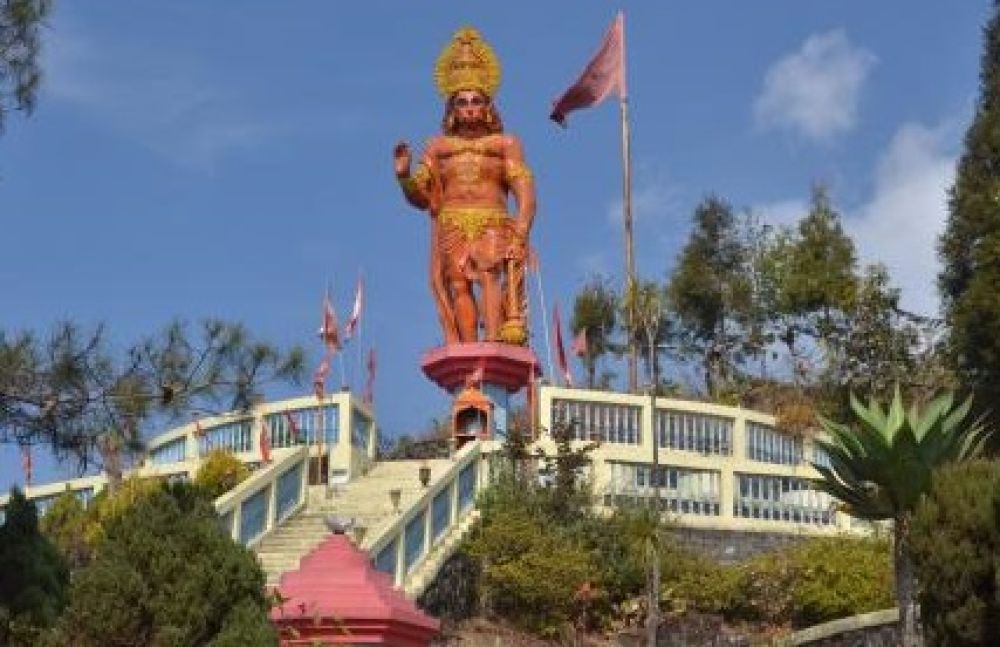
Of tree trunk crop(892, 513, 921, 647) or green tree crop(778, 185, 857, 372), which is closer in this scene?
tree trunk crop(892, 513, 921, 647)

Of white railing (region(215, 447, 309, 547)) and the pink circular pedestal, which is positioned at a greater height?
the pink circular pedestal

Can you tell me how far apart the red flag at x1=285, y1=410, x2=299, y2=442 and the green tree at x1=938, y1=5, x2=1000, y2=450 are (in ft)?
30.9

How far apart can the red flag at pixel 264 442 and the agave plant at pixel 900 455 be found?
11498mm

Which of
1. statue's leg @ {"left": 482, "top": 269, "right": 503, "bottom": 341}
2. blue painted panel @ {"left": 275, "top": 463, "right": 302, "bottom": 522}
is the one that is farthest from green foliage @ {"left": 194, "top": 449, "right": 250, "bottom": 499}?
statue's leg @ {"left": 482, "top": 269, "right": 503, "bottom": 341}

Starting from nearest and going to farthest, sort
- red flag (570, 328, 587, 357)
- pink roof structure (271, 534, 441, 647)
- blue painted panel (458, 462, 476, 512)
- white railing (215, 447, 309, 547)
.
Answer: pink roof structure (271, 534, 441, 647) → white railing (215, 447, 309, 547) → blue painted panel (458, 462, 476, 512) → red flag (570, 328, 587, 357)

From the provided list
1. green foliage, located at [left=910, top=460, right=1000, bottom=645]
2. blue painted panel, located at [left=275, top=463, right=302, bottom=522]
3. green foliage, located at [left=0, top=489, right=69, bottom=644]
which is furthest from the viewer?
blue painted panel, located at [left=275, top=463, right=302, bottom=522]

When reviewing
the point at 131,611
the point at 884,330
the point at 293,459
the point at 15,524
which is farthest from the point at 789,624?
the point at 131,611

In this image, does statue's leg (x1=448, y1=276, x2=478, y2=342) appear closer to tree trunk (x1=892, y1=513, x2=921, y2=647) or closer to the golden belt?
the golden belt

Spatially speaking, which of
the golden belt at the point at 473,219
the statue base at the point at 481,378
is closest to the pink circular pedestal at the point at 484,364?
the statue base at the point at 481,378

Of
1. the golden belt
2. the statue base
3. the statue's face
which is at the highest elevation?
the statue's face

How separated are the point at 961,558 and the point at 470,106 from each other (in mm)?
18393

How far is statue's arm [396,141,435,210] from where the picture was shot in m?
28.2

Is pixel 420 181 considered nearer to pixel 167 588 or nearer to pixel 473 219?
pixel 473 219

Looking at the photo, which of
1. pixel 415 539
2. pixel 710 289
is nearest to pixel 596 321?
pixel 710 289
